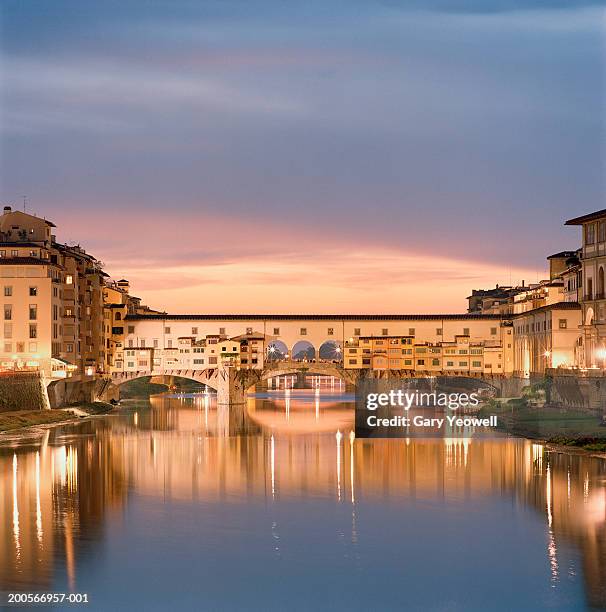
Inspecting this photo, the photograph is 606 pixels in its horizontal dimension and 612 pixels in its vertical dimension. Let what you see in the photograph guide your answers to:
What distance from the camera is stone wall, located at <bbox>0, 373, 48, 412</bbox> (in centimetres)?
7470

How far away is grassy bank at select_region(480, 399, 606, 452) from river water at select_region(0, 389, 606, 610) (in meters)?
2.35

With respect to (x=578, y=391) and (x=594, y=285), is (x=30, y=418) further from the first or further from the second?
(x=594, y=285)

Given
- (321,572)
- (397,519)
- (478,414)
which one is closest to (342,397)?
(478,414)

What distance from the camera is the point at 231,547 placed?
35.5 metres

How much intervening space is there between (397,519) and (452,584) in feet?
28.3

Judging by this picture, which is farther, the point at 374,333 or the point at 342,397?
the point at 342,397

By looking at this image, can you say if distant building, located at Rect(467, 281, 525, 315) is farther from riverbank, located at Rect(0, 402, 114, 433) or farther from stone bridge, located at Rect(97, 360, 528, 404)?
riverbank, located at Rect(0, 402, 114, 433)

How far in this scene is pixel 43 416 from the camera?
252 ft

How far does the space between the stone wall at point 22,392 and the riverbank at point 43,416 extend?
0.77m

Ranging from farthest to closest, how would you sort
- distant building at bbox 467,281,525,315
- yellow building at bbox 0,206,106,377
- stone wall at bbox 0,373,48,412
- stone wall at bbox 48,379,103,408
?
distant building at bbox 467,281,525,315 → yellow building at bbox 0,206,106,377 → stone wall at bbox 48,379,103,408 → stone wall at bbox 0,373,48,412

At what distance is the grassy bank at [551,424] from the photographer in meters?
58.4

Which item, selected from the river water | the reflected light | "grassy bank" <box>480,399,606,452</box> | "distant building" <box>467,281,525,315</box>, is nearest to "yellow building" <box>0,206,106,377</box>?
the river water

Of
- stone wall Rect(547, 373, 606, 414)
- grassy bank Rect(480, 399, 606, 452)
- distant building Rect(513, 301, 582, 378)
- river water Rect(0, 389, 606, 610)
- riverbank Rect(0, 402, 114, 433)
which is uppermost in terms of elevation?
distant building Rect(513, 301, 582, 378)

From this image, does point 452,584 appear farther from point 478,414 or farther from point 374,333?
point 374,333
